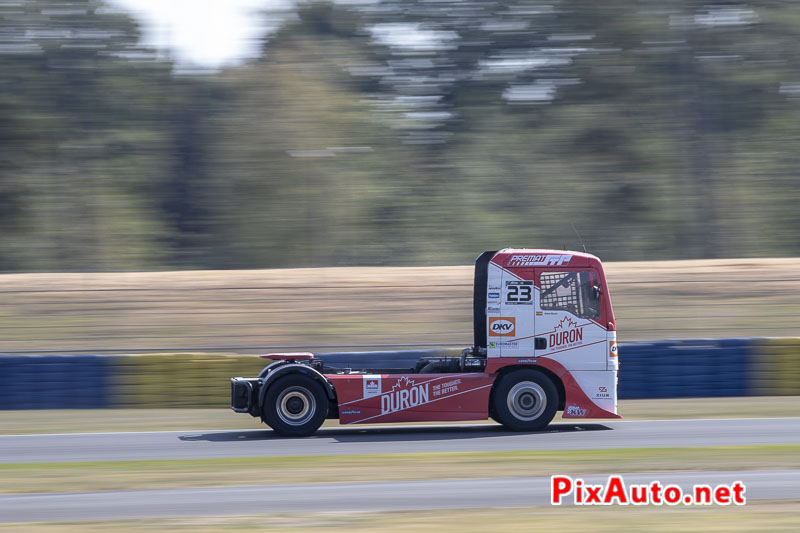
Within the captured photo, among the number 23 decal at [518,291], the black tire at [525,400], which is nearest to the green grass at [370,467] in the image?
the black tire at [525,400]

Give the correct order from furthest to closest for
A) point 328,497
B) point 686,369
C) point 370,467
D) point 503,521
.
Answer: point 686,369 → point 370,467 → point 328,497 → point 503,521

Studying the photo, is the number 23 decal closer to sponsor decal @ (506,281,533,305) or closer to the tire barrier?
sponsor decal @ (506,281,533,305)

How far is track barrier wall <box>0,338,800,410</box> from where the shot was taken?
50.3 ft

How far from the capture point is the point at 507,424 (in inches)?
472

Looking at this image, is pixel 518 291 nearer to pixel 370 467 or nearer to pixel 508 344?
pixel 508 344

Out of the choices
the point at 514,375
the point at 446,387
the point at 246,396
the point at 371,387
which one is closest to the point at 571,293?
the point at 514,375

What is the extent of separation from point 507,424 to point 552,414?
570mm

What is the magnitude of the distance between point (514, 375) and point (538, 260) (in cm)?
144

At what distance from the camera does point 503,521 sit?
24.8ft

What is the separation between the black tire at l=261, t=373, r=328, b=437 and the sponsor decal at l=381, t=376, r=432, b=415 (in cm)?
73

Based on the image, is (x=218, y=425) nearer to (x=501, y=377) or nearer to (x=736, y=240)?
(x=501, y=377)

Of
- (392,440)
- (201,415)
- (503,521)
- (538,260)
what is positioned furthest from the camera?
(201,415)

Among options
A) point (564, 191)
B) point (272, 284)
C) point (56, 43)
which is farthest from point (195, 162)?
point (272, 284)

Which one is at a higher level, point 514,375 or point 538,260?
point 538,260
